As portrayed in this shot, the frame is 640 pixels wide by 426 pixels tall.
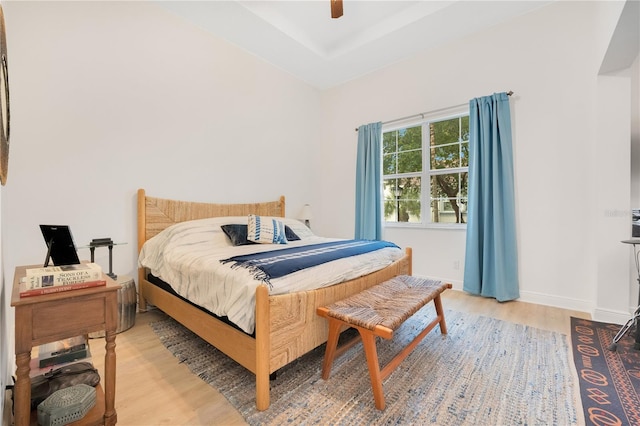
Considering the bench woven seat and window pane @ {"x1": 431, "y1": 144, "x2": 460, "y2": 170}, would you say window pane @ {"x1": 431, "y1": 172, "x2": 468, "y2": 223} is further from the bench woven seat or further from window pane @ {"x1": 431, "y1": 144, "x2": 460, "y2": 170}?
the bench woven seat

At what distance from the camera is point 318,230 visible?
4828 millimetres

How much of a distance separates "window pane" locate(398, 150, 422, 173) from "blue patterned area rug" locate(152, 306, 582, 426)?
232 cm

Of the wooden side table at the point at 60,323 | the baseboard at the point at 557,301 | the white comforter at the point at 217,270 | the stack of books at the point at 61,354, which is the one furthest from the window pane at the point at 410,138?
the stack of books at the point at 61,354

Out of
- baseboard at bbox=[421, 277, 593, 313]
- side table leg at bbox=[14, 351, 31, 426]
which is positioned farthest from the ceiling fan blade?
baseboard at bbox=[421, 277, 593, 313]

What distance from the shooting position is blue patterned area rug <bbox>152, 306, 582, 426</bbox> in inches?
52.8

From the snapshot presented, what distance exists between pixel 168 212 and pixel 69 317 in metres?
2.00

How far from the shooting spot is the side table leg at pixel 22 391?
0.97m

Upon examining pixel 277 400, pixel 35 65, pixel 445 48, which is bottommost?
pixel 277 400

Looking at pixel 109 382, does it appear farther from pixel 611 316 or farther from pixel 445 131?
pixel 445 131

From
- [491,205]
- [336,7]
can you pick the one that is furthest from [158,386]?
[491,205]

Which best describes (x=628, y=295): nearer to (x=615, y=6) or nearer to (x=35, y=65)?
(x=615, y=6)

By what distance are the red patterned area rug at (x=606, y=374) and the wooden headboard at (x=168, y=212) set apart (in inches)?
131

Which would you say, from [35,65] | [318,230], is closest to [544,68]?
[318,230]

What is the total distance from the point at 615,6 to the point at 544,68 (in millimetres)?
891
